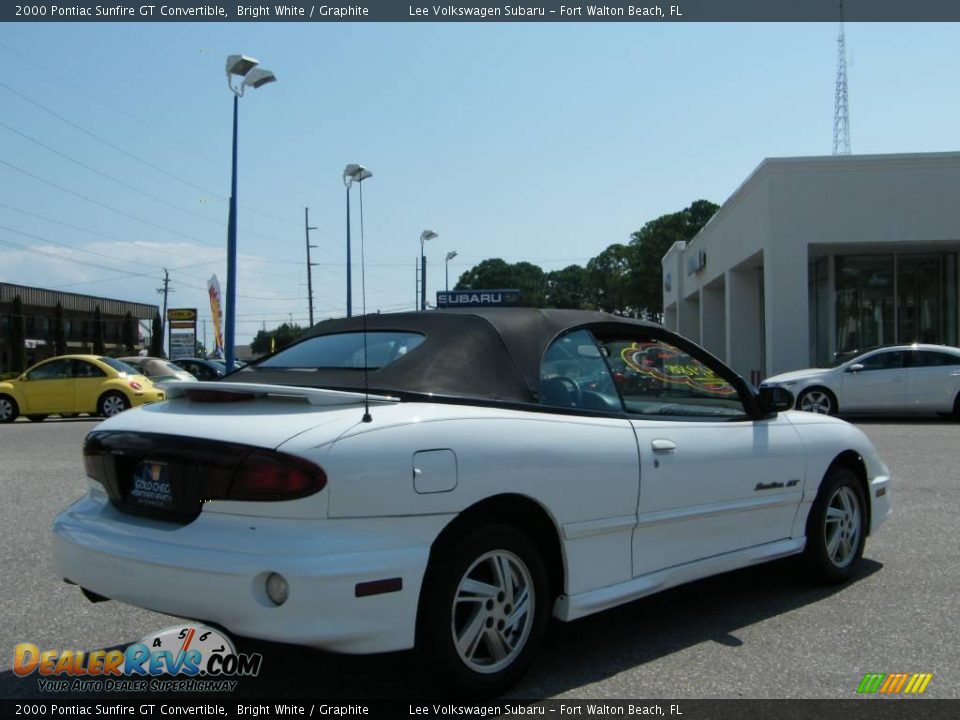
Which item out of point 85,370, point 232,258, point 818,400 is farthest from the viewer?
point 232,258

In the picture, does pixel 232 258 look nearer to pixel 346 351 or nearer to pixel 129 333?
pixel 346 351

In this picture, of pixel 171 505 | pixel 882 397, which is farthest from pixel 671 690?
pixel 882 397

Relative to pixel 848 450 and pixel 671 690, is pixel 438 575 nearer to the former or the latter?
pixel 671 690

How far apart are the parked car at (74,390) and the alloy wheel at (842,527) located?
15.6 meters

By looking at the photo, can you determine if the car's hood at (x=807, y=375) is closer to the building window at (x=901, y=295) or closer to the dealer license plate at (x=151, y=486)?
the building window at (x=901, y=295)

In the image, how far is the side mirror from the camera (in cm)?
476

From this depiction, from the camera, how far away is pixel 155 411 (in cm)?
372

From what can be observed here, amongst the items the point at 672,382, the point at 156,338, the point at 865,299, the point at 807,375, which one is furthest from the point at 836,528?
the point at 156,338

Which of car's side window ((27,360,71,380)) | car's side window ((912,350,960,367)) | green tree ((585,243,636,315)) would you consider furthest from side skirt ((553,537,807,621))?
green tree ((585,243,636,315))

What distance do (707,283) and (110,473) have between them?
3174cm

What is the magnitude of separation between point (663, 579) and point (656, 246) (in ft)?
210

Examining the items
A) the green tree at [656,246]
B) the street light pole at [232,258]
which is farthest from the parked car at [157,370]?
the green tree at [656,246]

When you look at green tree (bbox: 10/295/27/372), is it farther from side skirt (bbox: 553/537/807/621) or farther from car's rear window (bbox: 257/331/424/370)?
side skirt (bbox: 553/537/807/621)

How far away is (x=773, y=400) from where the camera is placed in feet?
15.8
